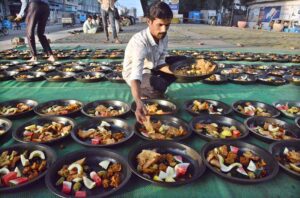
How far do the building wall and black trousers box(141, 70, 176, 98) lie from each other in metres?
26.8

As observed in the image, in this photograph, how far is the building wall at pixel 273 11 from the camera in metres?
25.7

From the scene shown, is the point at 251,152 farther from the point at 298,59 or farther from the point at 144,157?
the point at 298,59

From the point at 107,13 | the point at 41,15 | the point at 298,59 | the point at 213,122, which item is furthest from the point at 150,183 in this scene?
the point at 107,13

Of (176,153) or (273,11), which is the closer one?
(176,153)

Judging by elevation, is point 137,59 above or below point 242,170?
above

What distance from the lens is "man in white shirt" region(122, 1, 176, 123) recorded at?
2537mm

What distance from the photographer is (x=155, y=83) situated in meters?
3.40

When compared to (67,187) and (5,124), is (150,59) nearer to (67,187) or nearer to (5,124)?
(5,124)

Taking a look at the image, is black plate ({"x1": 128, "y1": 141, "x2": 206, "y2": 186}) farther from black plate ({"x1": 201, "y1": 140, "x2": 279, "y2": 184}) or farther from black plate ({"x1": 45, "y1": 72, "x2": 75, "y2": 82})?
black plate ({"x1": 45, "y1": 72, "x2": 75, "y2": 82})

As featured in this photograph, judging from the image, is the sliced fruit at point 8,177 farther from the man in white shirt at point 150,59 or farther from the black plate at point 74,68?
the black plate at point 74,68

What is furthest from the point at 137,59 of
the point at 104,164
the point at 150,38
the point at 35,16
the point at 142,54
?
the point at 35,16

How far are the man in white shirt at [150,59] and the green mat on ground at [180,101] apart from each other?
1.45ft

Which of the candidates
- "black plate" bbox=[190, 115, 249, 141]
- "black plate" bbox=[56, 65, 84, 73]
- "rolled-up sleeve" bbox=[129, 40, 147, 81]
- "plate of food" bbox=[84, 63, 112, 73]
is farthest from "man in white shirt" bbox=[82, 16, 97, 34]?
"black plate" bbox=[190, 115, 249, 141]

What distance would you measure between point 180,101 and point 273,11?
106 feet
